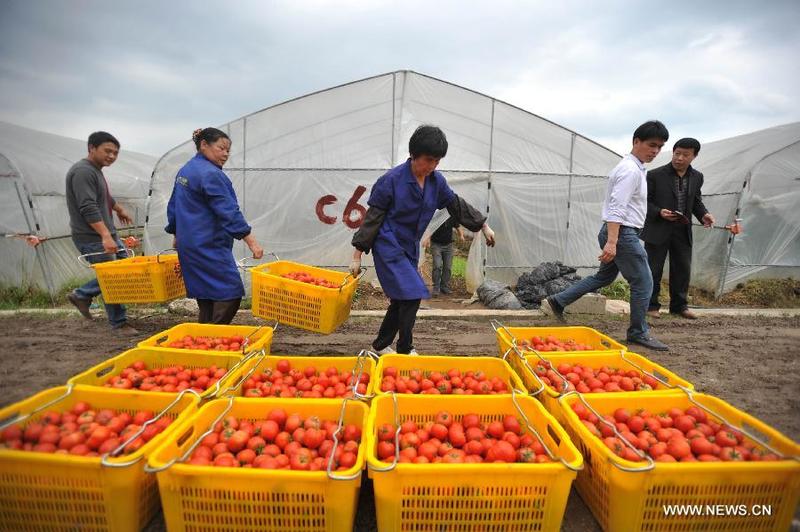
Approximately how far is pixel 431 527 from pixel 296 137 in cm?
784

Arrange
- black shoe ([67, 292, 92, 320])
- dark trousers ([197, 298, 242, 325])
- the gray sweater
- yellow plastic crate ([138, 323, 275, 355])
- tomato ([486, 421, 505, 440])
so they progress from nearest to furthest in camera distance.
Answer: tomato ([486, 421, 505, 440]) < yellow plastic crate ([138, 323, 275, 355]) < dark trousers ([197, 298, 242, 325]) < the gray sweater < black shoe ([67, 292, 92, 320])

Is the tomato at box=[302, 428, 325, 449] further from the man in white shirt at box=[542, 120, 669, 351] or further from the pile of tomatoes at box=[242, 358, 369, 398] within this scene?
the man in white shirt at box=[542, 120, 669, 351]

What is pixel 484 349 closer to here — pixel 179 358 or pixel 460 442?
pixel 460 442

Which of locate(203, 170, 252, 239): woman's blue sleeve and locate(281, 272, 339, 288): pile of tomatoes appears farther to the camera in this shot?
locate(281, 272, 339, 288): pile of tomatoes

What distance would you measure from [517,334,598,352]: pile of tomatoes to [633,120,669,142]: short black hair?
2.13 metres

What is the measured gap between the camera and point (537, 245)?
862 cm

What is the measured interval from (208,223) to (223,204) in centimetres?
26

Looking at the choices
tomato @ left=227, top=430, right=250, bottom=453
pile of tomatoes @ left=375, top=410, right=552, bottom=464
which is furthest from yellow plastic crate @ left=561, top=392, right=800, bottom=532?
tomato @ left=227, top=430, right=250, bottom=453

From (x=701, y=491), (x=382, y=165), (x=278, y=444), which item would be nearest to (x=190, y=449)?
(x=278, y=444)

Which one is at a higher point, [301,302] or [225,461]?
[301,302]

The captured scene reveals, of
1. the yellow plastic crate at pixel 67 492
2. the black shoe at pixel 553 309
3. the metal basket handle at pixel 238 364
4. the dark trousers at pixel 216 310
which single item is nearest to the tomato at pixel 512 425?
the metal basket handle at pixel 238 364

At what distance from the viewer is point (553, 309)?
541cm

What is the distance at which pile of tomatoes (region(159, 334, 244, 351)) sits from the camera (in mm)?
3121

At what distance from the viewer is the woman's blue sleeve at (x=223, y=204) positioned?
11.2 feet
